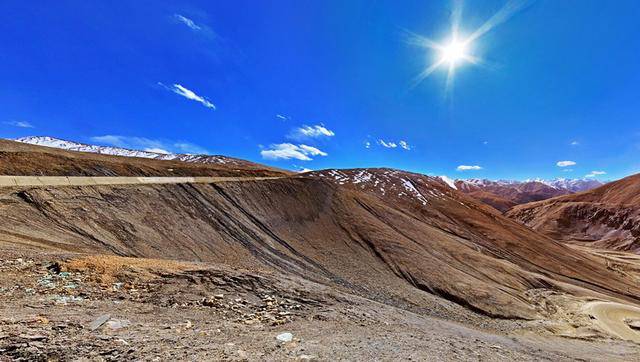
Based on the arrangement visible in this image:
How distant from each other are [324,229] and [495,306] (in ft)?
43.3

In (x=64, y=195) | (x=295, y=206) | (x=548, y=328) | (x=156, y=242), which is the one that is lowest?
(x=548, y=328)

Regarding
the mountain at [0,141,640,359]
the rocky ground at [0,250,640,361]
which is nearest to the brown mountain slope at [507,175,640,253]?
the mountain at [0,141,640,359]

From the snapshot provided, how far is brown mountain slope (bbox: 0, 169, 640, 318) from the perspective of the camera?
16297 mm

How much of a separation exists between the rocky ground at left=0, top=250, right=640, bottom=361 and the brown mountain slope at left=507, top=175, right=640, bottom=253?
95706 mm

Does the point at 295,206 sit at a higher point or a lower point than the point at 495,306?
higher

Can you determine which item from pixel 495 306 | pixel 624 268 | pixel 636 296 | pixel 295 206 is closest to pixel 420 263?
pixel 495 306

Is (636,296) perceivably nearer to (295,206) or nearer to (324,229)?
(324,229)

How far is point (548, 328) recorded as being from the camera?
21078 millimetres

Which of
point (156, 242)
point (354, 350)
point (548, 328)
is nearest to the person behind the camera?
point (354, 350)

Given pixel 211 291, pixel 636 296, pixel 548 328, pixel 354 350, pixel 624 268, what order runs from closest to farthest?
1. pixel 354 350
2. pixel 211 291
3. pixel 548 328
4. pixel 636 296
5. pixel 624 268

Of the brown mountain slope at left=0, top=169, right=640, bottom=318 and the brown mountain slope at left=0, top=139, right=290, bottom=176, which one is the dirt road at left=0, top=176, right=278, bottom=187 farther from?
the brown mountain slope at left=0, top=169, right=640, bottom=318

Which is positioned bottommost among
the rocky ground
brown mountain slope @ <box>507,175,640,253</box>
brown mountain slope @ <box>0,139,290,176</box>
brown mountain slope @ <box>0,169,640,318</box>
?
the rocky ground

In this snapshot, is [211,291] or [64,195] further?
[64,195]

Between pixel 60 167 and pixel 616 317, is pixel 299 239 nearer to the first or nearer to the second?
pixel 60 167
